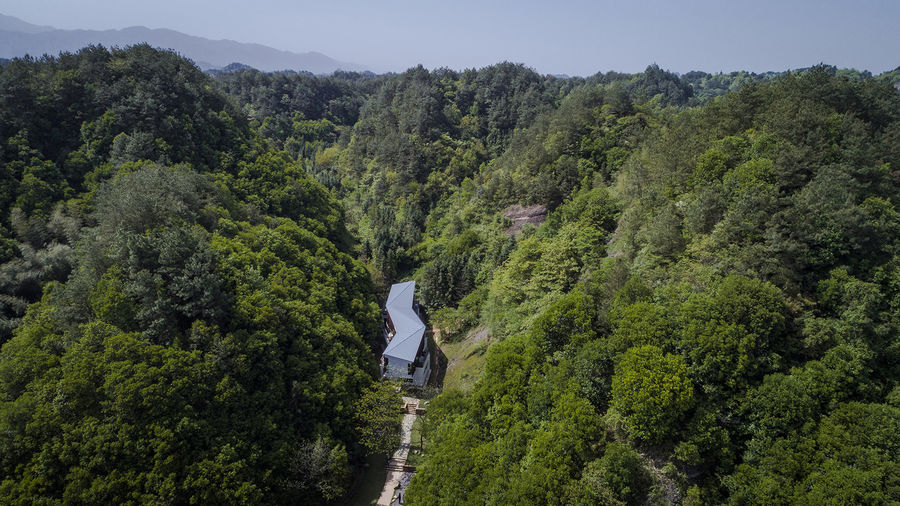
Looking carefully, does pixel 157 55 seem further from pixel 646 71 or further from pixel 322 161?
pixel 646 71

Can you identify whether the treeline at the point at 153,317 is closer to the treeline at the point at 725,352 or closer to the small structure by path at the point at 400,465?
the small structure by path at the point at 400,465

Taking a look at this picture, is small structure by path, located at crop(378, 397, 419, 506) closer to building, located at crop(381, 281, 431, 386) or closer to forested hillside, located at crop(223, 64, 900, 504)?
building, located at crop(381, 281, 431, 386)

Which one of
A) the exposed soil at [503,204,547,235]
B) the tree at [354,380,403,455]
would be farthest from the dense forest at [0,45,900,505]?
the exposed soil at [503,204,547,235]

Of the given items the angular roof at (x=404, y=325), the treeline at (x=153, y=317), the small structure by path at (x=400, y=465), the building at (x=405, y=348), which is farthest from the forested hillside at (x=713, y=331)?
the treeline at (x=153, y=317)

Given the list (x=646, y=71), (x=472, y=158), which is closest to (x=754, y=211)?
(x=472, y=158)

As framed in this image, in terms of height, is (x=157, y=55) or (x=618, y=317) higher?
(x=157, y=55)

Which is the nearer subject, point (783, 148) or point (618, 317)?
point (618, 317)
